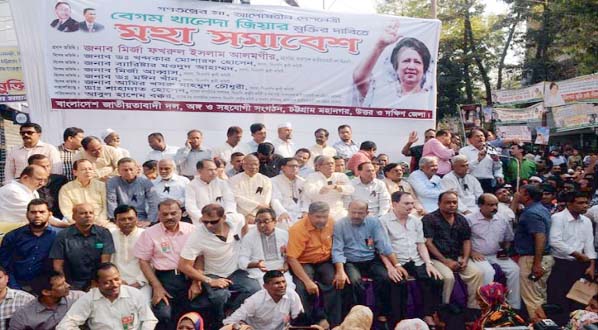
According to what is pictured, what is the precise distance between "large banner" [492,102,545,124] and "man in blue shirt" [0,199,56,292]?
1233 centimetres

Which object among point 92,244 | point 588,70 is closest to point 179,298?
point 92,244

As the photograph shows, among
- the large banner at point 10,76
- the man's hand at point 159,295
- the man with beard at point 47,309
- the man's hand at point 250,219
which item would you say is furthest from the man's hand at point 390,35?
the large banner at point 10,76

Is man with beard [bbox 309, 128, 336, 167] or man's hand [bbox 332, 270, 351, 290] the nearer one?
man's hand [bbox 332, 270, 351, 290]

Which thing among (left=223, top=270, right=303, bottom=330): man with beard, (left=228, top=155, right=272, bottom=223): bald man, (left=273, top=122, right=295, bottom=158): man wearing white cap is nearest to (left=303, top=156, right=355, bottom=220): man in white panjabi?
(left=228, top=155, right=272, bottom=223): bald man

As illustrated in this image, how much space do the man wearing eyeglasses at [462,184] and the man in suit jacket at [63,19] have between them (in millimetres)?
5611

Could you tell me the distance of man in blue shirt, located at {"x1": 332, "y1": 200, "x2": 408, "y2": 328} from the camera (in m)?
5.43

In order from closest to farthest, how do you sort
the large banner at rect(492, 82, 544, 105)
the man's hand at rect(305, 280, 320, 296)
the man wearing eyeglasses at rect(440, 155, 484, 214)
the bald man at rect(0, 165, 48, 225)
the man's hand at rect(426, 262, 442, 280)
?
Answer: 1. the man's hand at rect(305, 280, 320, 296)
2. the bald man at rect(0, 165, 48, 225)
3. the man's hand at rect(426, 262, 442, 280)
4. the man wearing eyeglasses at rect(440, 155, 484, 214)
5. the large banner at rect(492, 82, 544, 105)

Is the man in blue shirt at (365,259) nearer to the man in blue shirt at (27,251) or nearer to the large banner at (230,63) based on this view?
the man in blue shirt at (27,251)

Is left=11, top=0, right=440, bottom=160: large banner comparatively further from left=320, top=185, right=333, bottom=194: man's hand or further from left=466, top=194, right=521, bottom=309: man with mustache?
left=466, top=194, right=521, bottom=309: man with mustache

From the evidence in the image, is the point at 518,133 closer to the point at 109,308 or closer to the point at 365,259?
the point at 365,259

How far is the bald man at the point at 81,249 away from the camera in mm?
4832

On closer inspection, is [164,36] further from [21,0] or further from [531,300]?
[531,300]

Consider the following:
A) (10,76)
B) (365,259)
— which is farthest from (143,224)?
(10,76)

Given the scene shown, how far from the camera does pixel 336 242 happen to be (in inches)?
217
